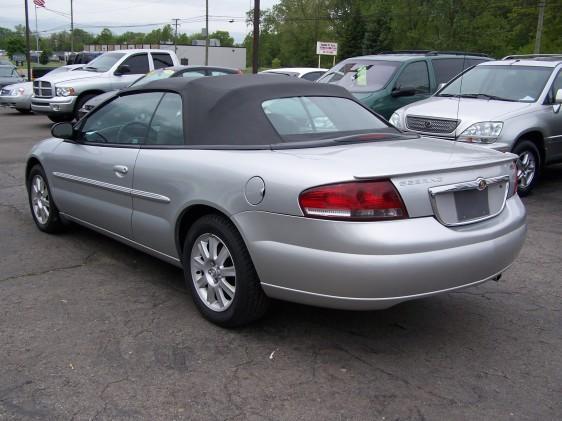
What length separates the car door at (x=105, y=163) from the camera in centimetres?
455

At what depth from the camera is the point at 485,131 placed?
7.53 metres

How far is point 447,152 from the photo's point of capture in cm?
381

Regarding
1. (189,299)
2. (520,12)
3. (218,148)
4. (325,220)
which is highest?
(520,12)

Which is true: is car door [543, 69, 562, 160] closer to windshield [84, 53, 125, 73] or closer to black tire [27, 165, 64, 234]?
black tire [27, 165, 64, 234]

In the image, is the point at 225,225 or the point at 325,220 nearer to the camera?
the point at 325,220

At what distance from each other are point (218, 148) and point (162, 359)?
1.33 meters

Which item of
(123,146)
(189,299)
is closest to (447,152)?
(189,299)

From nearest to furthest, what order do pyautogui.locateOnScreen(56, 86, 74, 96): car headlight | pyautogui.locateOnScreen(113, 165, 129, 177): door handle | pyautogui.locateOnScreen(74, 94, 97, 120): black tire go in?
pyautogui.locateOnScreen(113, 165, 129, 177): door handle
pyautogui.locateOnScreen(56, 86, 74, 96): car headlight
pyautogui.locateOnScreen(74, 94, 97, 120): black tire

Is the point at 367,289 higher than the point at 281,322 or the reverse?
higher

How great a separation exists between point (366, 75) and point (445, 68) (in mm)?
1687

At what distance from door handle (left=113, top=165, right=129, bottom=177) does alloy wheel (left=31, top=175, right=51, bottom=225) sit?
1.49 meters

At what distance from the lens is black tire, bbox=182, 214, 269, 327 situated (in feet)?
11.7

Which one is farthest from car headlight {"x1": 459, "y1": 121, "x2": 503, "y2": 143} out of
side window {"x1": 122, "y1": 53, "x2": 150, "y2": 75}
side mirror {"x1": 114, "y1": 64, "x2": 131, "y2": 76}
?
side window {"x1": 122, "y1": 53, "x2": 150, "y2": 75}

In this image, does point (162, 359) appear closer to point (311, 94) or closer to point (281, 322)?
point (281, 322)
